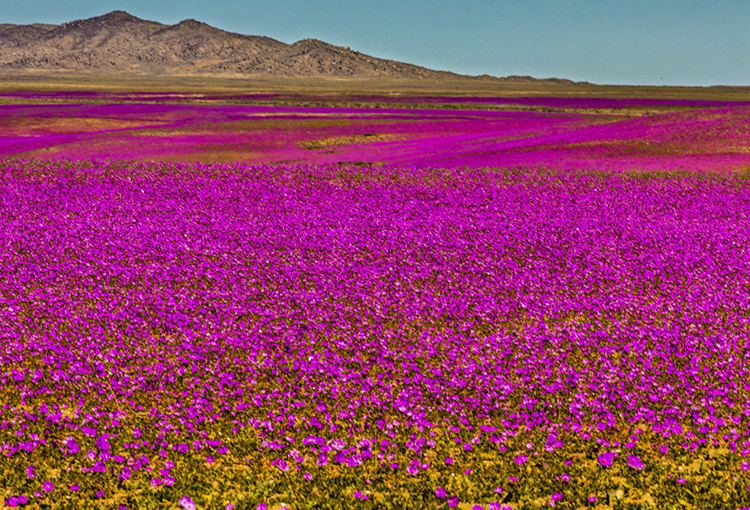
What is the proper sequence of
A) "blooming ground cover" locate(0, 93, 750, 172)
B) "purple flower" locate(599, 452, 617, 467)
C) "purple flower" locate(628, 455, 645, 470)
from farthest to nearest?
1. "blooming ground cover" locate(0, 93, 750, 172)
2. "purple flower" locate(599, 452, 617, 467)
3. "purple flower" locate(628, 455, 645, 470)

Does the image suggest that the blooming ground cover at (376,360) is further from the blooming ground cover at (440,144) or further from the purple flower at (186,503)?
the blooming ground cover at (440,144)

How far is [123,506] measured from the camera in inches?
298

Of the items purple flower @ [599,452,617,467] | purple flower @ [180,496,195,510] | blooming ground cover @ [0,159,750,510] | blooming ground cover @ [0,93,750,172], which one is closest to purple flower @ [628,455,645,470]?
blooming ground cover @ [0,159,750,510]

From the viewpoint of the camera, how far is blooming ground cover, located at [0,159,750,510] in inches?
324

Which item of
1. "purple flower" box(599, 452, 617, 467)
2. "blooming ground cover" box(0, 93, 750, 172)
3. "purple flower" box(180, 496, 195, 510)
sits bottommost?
"purple flower" box(180, 496, 195, 510)

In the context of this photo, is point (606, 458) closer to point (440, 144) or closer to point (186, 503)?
point (186, 503)

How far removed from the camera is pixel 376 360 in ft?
37.6

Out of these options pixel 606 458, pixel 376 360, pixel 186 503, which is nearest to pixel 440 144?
pixel 376 360

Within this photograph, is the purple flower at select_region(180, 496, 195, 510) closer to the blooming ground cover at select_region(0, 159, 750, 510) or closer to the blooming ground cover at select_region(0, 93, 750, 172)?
the blooming ground cover at select_region(0, 159, 750, 510)

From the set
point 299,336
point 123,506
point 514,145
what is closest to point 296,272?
point 299,336

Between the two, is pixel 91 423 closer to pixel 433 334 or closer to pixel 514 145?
pixel 433 334

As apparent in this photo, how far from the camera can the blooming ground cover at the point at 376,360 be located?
8.22 metres

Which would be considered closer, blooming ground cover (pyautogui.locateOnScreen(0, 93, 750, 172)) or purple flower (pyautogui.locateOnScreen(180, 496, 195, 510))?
purple flower (pyautogui.locateOnScreen(180, 496, 195, 510))

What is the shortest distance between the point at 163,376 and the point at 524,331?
5828 mm
